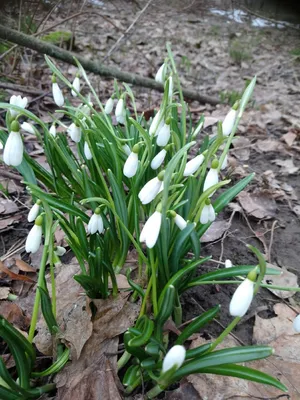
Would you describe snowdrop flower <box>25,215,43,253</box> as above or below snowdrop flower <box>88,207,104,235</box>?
above

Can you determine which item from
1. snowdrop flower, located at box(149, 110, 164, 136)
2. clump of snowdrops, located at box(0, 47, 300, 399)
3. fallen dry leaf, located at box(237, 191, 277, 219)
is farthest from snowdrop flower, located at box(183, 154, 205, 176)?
fallen dry leaf, located at box(237, 191, 277, 219)

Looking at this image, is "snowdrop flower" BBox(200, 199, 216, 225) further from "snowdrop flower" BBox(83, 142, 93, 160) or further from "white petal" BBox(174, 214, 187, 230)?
"snowdrop flower" BBox(83, 142, 93, 160)

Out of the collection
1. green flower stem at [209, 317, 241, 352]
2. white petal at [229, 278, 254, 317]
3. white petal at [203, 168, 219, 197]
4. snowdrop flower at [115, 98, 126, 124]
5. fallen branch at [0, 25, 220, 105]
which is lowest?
fallen branch at [0, 25, 220, 105]

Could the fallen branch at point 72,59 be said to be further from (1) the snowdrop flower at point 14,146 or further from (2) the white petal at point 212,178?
(2) the white petal at point 212,178

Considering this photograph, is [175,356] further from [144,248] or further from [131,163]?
[144,248]

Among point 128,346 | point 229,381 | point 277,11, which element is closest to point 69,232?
point 128,346

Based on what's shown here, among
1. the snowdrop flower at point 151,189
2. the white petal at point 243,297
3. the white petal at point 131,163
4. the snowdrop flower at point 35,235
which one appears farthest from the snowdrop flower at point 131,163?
the white petal at point 243,297

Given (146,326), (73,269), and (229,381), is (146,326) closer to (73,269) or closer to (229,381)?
(229,381)
